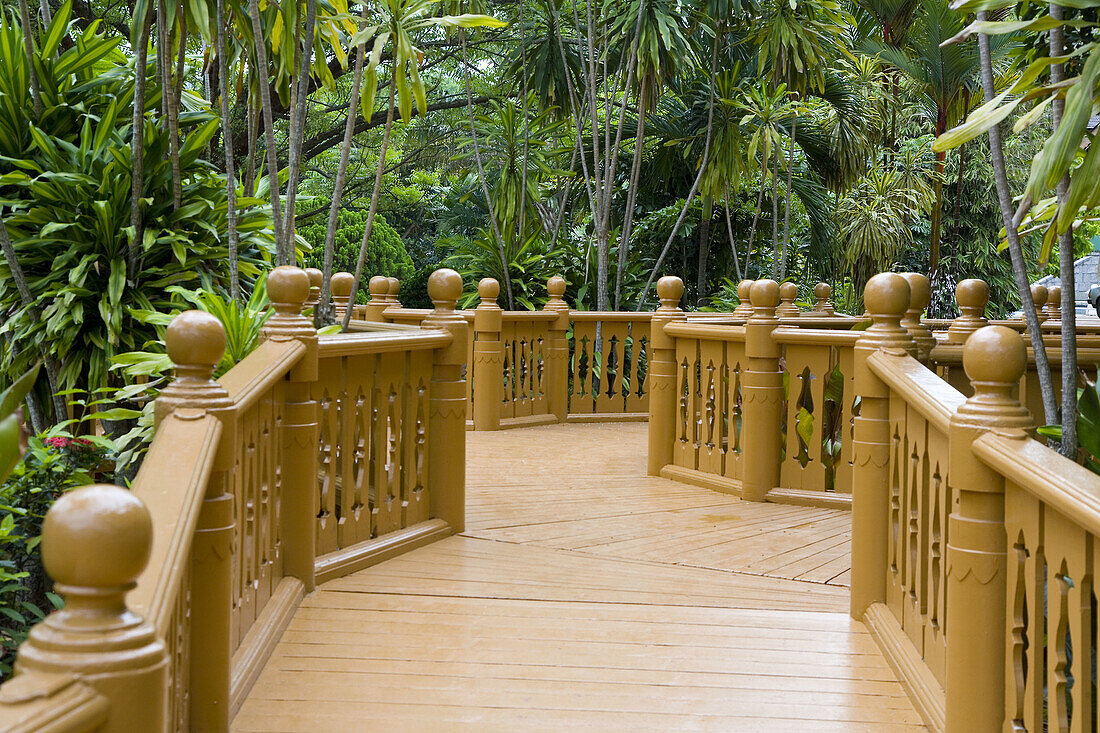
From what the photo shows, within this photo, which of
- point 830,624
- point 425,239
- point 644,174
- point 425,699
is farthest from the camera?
point 425,239

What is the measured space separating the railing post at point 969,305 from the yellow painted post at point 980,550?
217cm

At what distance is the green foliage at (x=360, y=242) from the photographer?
56.5 ft

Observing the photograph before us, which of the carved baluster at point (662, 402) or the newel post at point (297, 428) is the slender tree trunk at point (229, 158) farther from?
the carved baluster at point (662, 402)

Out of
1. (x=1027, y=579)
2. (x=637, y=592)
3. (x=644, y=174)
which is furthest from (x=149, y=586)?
(x=644, y=174)

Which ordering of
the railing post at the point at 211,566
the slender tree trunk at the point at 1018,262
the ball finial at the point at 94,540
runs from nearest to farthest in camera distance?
the ball finial at the point at 94,540
the railing post at the point at 211,566
the slender tree trunk at the point at 1018,262

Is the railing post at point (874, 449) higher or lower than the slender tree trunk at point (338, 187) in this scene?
lower

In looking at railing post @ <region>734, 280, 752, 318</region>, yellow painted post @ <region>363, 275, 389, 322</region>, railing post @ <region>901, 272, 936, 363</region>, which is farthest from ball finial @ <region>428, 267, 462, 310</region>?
yellow painted post @ <region>363, 275, 389, 322</region>

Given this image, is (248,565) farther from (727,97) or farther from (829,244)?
(829,244)

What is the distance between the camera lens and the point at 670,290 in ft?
23.1

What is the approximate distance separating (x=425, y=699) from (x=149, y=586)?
149 centimetres

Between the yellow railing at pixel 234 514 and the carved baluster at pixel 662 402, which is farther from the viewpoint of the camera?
the carved baluster at pixel 662 402

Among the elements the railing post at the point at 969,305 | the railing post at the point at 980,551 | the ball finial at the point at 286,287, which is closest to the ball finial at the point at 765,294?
the railing post at the point at 969,305

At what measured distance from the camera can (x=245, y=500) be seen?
3035mm

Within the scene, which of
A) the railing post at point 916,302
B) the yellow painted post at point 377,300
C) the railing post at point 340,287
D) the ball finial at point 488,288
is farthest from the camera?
→ the yellow painted post at point 377,300
